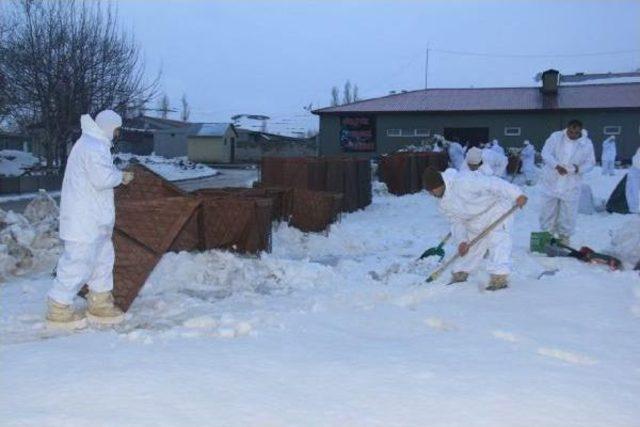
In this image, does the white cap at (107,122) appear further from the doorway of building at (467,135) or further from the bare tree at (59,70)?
the doorway of building at (467,135)

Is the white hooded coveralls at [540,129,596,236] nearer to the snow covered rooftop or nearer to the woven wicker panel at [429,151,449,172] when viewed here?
the woven wicker panel at [429,151,449,172]

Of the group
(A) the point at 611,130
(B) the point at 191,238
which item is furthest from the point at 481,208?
(A) the point at 611,130

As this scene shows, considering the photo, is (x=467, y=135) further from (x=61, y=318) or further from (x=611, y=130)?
(x=61, y=318)

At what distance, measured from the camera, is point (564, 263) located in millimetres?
7672

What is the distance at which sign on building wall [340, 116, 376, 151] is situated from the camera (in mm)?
38719

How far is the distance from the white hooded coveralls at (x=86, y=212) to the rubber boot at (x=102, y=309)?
6cm

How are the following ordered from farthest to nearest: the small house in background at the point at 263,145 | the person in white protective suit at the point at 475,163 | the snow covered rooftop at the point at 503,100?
1. the small house in background at the point at 263,145
2. the snow covered rooftop at the point at 503,100
3. the person in white protective suit at the point at 475,163

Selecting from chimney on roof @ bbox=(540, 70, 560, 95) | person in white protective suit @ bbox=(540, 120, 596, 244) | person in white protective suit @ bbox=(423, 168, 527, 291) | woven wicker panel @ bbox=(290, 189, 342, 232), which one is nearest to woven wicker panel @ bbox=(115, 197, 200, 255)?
person in white protective suit @ bbox=(423, 168, 527, 291)

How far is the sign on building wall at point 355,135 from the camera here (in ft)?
127

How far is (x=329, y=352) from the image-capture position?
4.38 meters

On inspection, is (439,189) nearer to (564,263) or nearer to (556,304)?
(556,304)

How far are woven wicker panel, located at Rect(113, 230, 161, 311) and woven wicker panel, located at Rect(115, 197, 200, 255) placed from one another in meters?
0.07

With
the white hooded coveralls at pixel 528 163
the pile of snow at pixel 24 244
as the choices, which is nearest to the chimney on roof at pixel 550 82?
the white hooded coveralls at pixel 528 163

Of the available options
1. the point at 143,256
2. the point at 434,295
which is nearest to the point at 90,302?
the point at 143,256
